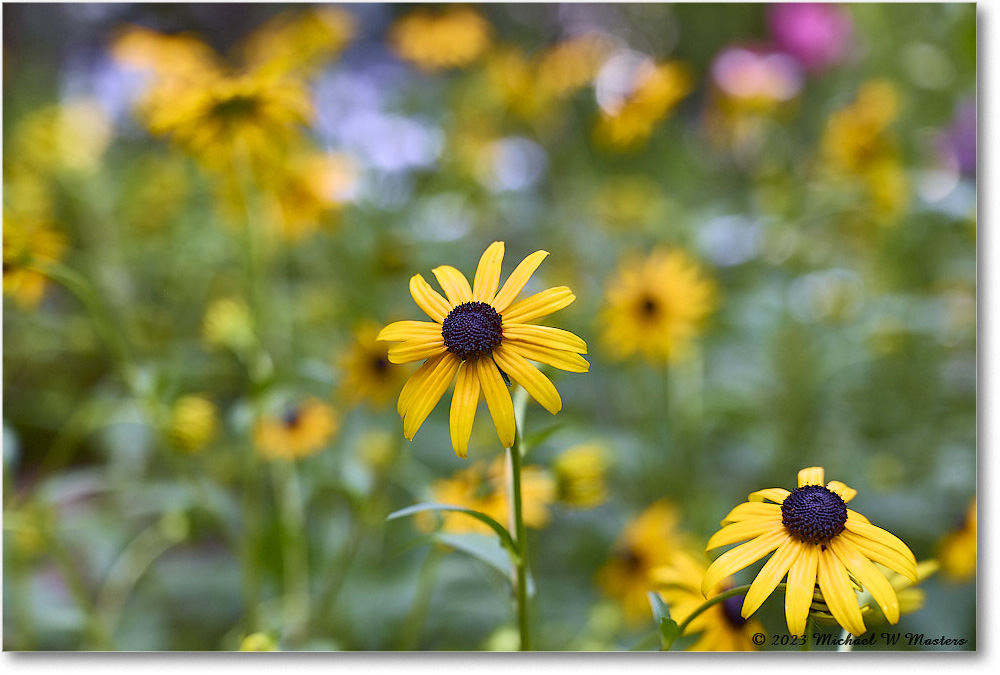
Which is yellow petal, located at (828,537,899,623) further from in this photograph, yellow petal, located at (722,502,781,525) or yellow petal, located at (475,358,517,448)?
yellow petal, located at (475,358,517,448)

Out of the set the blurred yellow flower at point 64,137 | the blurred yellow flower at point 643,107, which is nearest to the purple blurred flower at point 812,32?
the blurred yellow flower at point 643,107

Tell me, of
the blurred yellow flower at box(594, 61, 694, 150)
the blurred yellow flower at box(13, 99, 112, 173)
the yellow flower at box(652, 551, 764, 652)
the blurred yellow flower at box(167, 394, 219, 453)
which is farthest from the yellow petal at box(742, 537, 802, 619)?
the blurred yellow flower at box(13, 99, 112, 173)

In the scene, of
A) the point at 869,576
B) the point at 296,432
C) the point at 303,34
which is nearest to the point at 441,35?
the point at 303,34

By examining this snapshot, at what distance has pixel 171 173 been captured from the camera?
133cm

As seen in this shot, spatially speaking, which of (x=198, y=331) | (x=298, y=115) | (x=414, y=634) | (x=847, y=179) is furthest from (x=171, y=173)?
(x=847, y=179)

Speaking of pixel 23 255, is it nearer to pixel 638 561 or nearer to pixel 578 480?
→ pixel 578 480

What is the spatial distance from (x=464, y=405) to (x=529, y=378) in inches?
2.0

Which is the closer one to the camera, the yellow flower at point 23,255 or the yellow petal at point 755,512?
the yellow petal at point 755,512

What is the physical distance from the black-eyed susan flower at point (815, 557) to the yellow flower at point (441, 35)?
2.93 feet

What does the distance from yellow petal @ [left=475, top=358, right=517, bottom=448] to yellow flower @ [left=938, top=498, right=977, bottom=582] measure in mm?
670

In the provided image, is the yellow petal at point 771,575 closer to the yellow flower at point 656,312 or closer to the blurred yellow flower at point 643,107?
the yellow flower at point 656,312

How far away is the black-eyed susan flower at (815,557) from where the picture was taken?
0.48m

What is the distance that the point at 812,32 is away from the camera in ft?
4.19

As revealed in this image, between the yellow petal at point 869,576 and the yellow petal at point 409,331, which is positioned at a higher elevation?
the yellow petal at point 409,331
